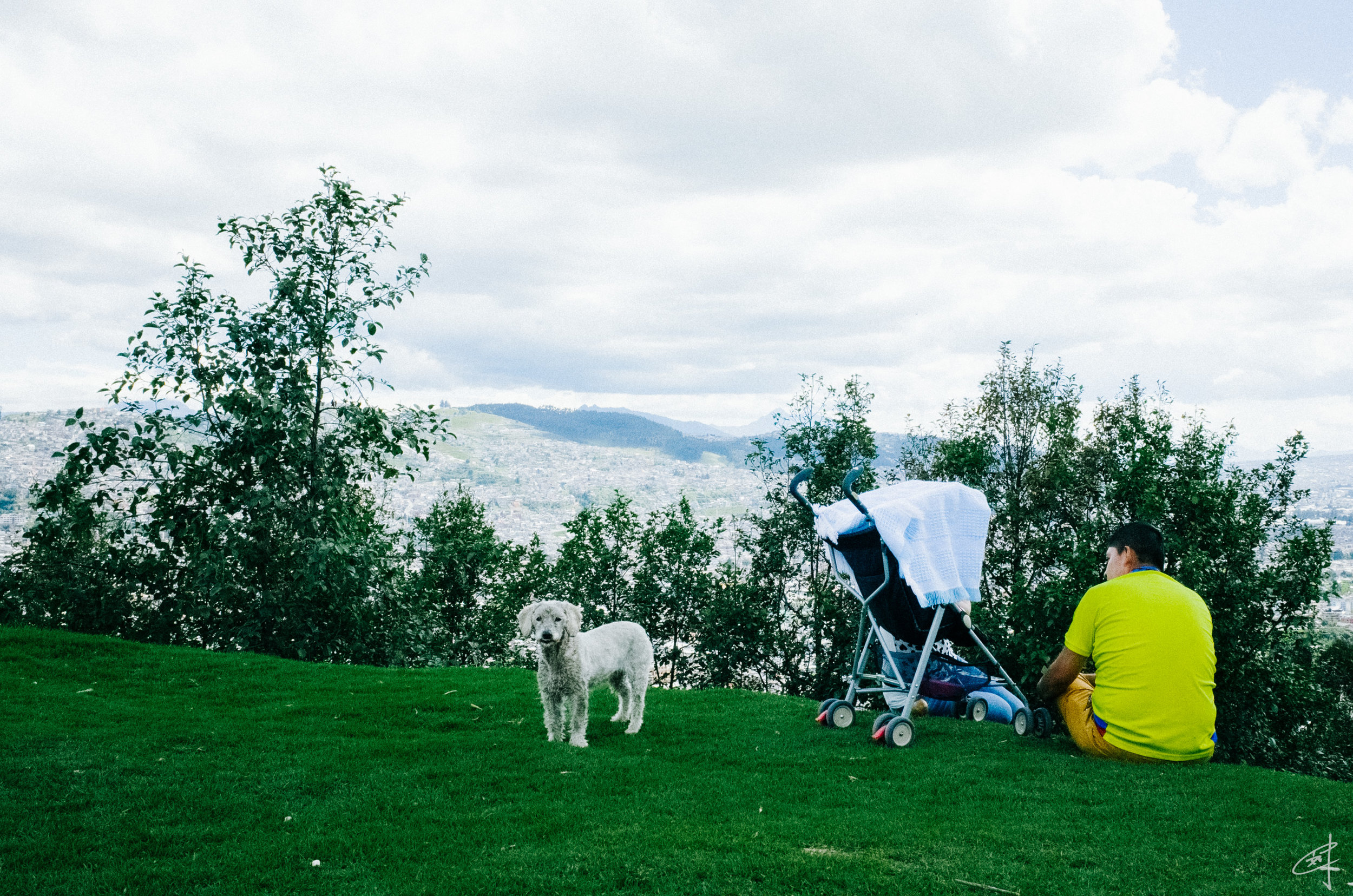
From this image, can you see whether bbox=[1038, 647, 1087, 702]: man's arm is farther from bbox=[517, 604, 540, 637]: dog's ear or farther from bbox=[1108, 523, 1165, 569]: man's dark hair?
bbox=[517, 604, 540, 637]: dog's ear

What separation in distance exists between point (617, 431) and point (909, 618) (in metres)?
140

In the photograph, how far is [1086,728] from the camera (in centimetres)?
653

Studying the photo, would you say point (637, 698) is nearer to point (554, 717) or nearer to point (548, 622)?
point (554, 717)

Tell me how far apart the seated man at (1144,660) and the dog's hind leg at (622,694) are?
391cm

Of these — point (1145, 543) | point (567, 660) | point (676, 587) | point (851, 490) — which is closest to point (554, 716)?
point (567, 660)

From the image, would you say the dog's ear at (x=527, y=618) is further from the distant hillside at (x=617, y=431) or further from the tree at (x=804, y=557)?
the distant hillside at (x=617, y=431)

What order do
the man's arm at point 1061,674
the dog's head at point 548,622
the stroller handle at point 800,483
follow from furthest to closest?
the stroller handle at point 800,483 < the dog's head at point 548,622 < the man's arm at point 1061,674

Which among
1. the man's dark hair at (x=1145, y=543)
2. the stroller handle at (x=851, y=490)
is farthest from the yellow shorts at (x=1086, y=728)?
the stroller handle at (x=851, y=490)

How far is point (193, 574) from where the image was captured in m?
13.9

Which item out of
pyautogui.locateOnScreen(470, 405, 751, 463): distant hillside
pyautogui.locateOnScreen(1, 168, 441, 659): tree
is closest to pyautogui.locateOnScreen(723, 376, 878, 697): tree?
pyautogui.locateOnScreen(1, 168, 441, 659): tree

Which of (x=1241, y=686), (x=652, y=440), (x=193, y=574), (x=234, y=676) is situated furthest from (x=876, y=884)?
(x=652, y=440)

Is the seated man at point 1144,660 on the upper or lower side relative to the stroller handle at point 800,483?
lower

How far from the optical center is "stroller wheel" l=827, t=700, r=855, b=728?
8.07 m

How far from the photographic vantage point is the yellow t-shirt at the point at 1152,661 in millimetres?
5871
